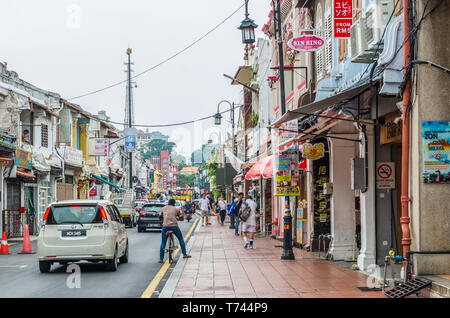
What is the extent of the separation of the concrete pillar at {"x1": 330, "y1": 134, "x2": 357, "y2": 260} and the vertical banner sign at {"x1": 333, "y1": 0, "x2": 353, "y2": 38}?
345 centimetres

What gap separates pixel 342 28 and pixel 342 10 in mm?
537

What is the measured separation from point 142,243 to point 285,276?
1319 cm

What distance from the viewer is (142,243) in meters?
25.9

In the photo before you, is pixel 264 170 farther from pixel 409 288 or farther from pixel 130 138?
pixel 130 138

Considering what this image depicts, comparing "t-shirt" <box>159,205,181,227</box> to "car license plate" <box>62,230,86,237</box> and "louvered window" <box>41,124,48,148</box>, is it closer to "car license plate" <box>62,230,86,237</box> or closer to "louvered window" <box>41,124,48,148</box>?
"car license plate" <box>62,230,86,237</box>

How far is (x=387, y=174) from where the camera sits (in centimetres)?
1431

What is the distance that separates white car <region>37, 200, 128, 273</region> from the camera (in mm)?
15172

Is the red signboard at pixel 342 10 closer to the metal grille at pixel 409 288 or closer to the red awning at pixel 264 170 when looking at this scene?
the metal grille at pixel 409 288

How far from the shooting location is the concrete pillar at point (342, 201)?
57.7ft

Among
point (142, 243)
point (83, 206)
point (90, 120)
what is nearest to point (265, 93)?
point (142, 243)

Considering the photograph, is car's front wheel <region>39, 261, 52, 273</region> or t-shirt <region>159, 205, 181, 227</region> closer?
car's front wheel <region>39, 261, 52, 273</region>

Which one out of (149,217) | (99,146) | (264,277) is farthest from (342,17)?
(99,146)

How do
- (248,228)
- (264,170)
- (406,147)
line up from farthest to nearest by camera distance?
(264,170) → (248,228) → (406,147)

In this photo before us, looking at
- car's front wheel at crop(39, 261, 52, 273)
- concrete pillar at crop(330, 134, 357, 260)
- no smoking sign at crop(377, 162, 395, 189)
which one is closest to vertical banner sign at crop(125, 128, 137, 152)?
concrete pillar at crop(330, 134, 357, 260)
